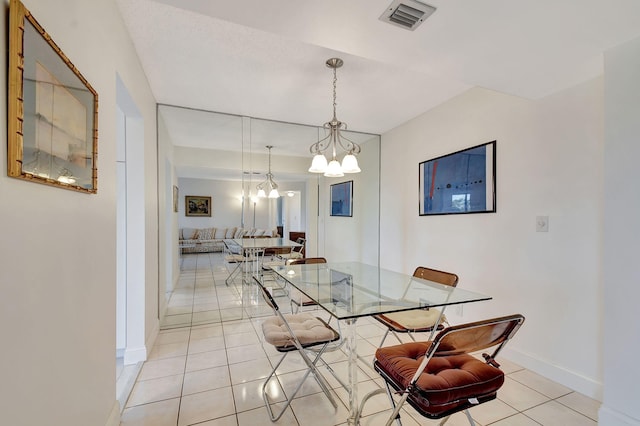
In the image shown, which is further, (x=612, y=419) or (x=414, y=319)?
(x=414, y=319)

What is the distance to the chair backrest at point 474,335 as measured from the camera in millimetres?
1138

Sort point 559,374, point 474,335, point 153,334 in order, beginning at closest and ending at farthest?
point 474,335
point 559,374
point 153,334

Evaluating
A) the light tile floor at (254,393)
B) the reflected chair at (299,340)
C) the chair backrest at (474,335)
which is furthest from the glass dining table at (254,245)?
the chair backrest at (474,335)

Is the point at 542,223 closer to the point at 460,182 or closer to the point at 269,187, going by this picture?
the point at 460,182

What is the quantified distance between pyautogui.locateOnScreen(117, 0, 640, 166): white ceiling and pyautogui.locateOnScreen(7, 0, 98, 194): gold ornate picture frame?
0.68 metres

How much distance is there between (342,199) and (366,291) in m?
2.52

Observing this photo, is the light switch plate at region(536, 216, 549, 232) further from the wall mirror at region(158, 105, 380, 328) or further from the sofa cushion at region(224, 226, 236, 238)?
the sofa cushion at region(224, 226, 236, 238)

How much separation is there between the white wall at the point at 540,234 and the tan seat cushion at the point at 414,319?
789 millimetres

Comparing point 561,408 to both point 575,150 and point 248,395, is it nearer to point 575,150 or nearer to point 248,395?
point 575,150

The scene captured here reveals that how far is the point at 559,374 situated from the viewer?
2.12 meters

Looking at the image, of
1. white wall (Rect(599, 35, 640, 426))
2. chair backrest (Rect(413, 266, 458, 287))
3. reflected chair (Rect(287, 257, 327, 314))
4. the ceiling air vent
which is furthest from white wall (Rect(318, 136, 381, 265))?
the ceiling air vent

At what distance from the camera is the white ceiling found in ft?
4.62

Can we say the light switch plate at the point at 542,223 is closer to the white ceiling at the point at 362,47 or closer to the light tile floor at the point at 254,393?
the white ceiling at the point at 362,47

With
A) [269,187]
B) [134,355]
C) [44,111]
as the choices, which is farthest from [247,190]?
[44,111]
